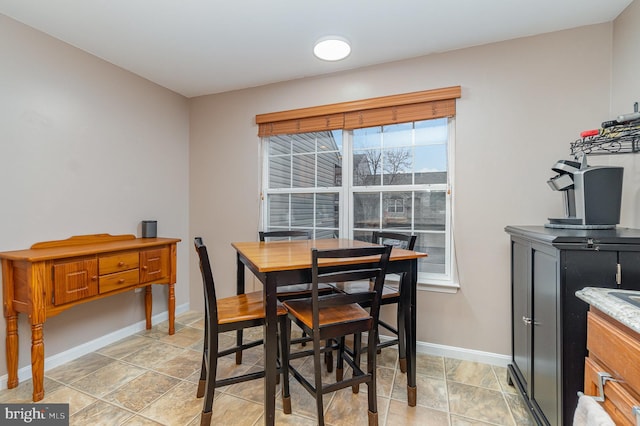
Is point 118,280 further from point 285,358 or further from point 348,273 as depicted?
point 348,273

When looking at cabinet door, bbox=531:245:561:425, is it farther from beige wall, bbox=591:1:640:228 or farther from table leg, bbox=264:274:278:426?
table leg, bbox=264:274:278:426

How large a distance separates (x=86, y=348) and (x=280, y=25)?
9.64 feet

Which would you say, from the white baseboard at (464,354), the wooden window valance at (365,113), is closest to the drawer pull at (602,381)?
the white baseboard at (464,354)

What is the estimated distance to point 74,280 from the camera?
2.03 meters

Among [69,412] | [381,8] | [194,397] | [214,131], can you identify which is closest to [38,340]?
[69,412]

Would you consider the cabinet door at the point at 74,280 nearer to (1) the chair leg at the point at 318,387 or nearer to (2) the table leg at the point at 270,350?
(2) the table leg at the point at 270,350

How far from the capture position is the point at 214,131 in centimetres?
331

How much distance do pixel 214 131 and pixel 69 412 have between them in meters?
2.61

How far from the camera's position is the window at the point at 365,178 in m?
2.49

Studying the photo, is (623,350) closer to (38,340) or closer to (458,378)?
(458,378)

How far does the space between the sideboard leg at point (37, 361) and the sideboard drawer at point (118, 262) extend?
1.57 feet

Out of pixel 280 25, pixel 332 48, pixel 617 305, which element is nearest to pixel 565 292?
pixel 617 305

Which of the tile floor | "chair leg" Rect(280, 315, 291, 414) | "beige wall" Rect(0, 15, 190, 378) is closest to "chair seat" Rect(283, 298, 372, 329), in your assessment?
"chair leg" Rect(280, 315, 291, 414)

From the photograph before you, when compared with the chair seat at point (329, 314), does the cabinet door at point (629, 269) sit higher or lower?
higher
